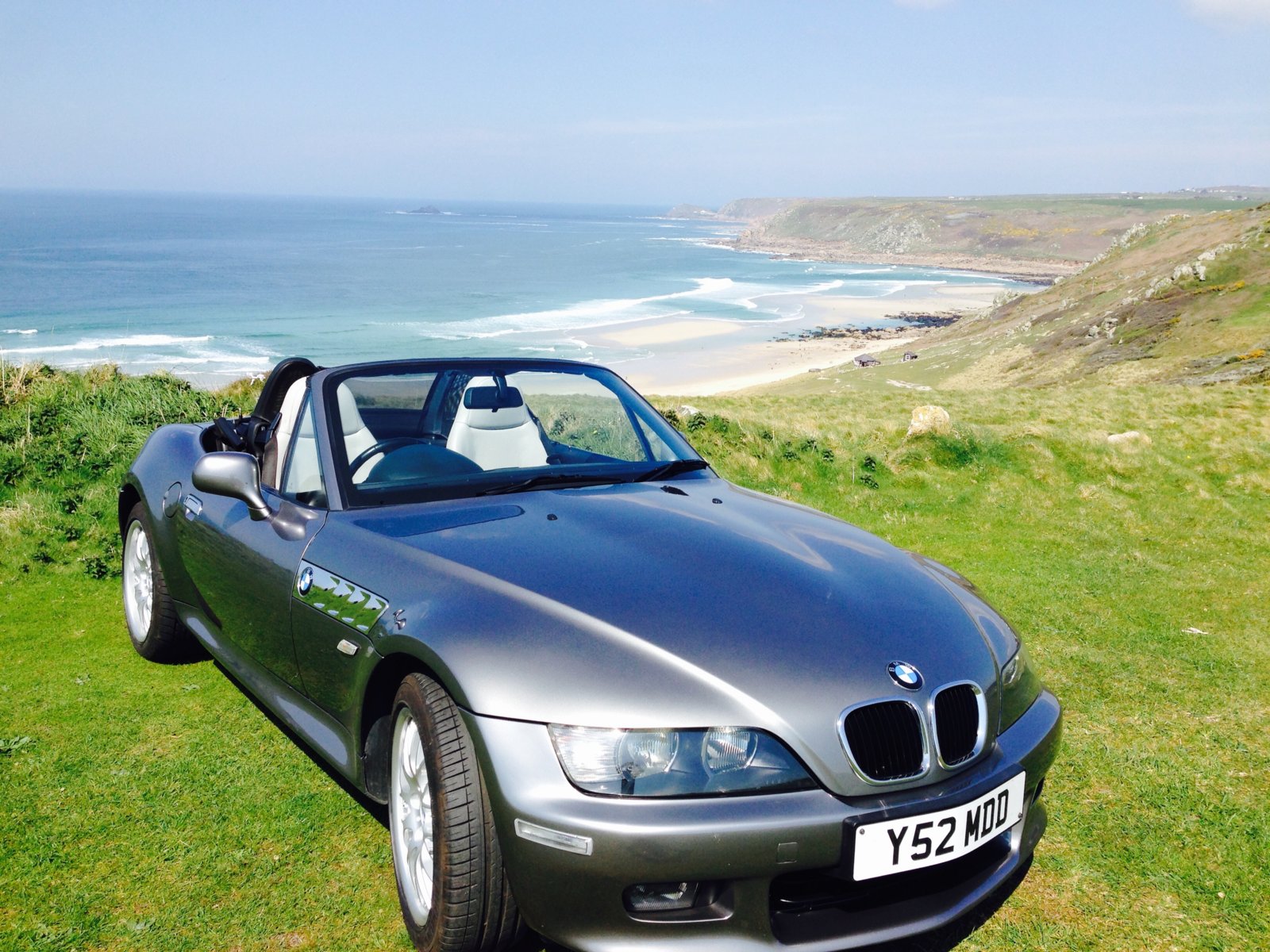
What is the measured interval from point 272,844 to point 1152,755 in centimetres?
339

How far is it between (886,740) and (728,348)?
58.0 meters

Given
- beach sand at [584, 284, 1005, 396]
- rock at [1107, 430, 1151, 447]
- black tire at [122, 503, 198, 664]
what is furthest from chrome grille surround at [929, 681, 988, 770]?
beach sand at [584, 284, 1005, 396]

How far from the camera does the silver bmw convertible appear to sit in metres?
2.22

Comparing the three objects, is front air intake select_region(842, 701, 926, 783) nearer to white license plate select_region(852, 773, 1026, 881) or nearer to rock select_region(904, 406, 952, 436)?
white license plate select_region(852, 773, 1026, 881)

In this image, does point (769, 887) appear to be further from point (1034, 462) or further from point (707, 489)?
point (1034, 462)

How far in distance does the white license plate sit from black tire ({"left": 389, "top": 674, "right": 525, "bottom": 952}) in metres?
0.85

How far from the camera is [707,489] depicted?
3873 mm

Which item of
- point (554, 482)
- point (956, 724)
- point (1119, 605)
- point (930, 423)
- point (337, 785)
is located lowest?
point (1119, 605)

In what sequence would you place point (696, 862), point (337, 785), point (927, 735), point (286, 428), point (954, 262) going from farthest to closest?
point (954, 262) < point (286, 428) < point (337, 785) < point (927, 735) < point (696, 862)

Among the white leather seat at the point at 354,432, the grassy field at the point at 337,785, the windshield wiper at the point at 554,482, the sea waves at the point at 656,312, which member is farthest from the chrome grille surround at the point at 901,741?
the sea waves at the point at 656,312

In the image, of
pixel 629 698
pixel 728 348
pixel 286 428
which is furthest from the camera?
pixel 728 348

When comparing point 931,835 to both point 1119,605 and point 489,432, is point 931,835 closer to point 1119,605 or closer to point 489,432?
point 489,432

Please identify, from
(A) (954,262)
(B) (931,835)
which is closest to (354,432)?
(B) (931,835)

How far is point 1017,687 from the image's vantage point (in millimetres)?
2854
